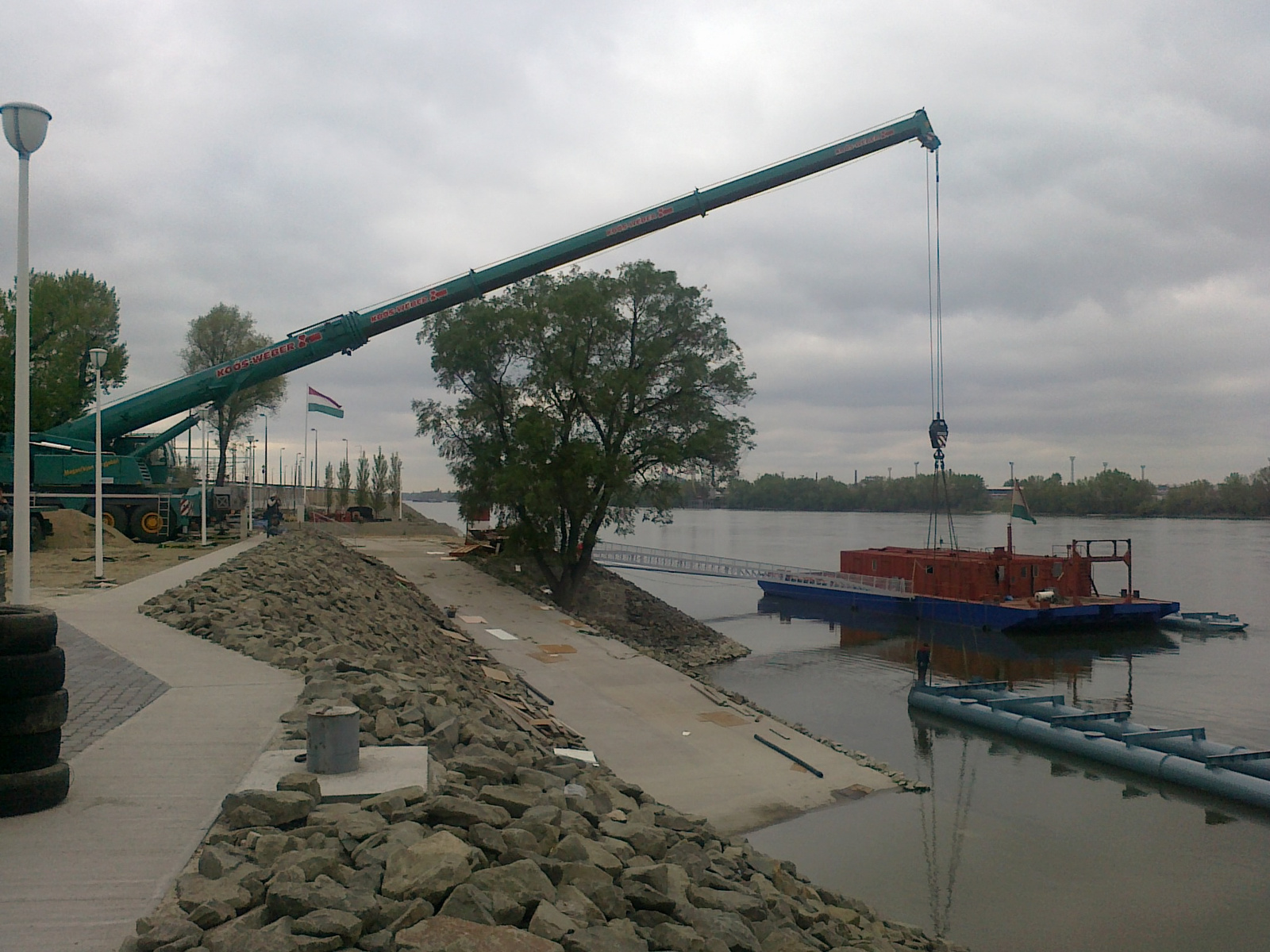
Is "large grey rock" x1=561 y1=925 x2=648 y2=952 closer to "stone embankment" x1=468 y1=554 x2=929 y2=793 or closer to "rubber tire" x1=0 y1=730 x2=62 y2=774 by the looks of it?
"rubber tire" x1=0 y1=730 x2=62 y2=774

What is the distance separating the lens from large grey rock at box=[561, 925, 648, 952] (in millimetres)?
4641

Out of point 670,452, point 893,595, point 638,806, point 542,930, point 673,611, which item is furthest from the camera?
point 893,595

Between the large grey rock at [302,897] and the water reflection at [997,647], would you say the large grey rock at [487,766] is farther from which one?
the water reflection at [997,647]

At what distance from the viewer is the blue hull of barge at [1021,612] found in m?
42.3

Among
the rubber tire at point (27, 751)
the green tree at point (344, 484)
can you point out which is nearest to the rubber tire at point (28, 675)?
the rubber tire at point (27, 751)

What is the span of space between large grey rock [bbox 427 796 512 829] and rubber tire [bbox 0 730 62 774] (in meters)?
2.47

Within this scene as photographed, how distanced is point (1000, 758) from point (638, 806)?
52.8ft

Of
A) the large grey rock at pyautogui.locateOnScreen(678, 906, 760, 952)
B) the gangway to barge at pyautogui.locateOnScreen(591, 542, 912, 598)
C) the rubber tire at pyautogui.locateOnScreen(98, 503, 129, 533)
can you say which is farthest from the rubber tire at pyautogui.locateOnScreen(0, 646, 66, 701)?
the gangway to barge at pyautogui.locateOnScreen(591, 542, 912, 598)

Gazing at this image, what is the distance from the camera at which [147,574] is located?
21172 millimetres

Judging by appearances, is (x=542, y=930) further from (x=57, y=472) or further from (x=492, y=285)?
(x=57, y=472)

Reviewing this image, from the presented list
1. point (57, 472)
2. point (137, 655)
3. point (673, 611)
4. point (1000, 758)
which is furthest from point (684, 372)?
point (137, 655)

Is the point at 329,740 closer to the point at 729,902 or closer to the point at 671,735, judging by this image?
the point at 729,902

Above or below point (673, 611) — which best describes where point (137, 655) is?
above

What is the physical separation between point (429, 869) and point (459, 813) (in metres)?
0.85
